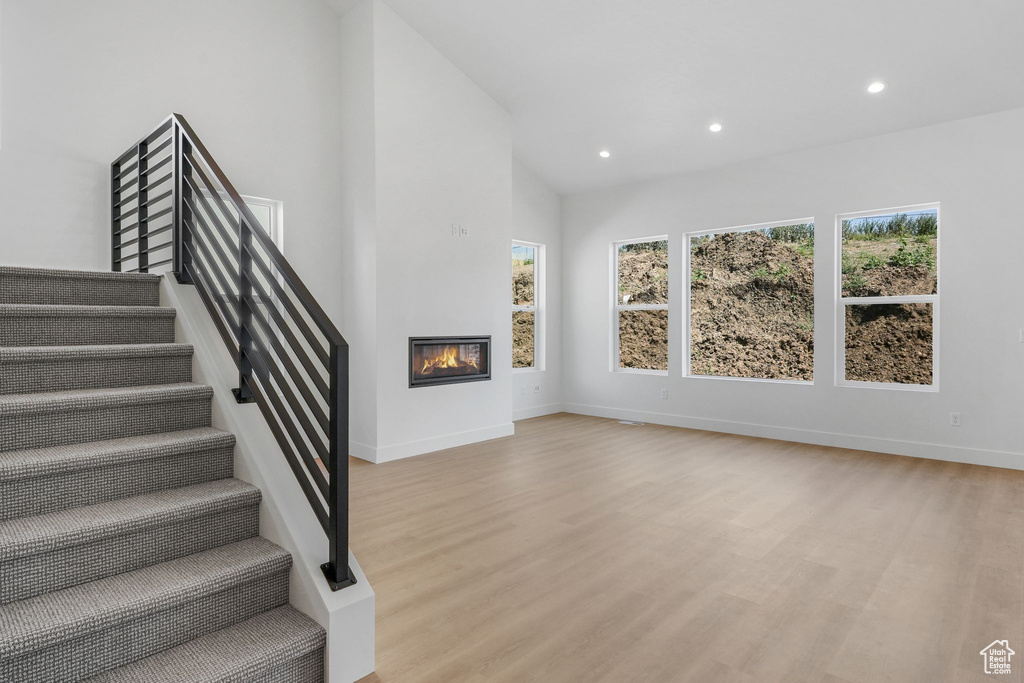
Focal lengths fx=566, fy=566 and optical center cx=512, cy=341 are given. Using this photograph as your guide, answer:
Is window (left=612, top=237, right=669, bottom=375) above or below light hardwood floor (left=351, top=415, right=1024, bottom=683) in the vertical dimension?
above

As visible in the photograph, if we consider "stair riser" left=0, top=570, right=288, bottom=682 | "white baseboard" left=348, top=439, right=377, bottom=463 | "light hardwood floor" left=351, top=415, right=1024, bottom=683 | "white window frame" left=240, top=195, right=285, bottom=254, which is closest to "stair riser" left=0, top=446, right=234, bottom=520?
"stair riser" left=0, top=570, right=288, bottom=682

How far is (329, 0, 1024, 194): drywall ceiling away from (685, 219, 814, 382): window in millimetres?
889

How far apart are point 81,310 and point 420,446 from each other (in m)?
3.15

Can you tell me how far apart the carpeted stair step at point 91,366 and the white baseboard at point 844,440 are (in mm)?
5401

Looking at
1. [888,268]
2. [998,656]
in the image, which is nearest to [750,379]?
[888,268]

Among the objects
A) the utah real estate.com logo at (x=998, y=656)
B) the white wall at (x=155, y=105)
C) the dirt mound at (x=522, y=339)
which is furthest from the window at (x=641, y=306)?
the utah real estate.com logo at (x=998, y=656)

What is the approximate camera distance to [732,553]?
9.55 ft

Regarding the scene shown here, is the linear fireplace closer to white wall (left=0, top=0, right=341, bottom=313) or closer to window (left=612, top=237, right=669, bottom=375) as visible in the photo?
white wall (left=0, top=0, right=341, bottom=313)

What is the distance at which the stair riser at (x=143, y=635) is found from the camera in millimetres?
1357

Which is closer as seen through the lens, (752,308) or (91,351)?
(91,351)

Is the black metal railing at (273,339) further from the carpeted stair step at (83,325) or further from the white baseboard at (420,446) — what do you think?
the white baseboard at (420,446)

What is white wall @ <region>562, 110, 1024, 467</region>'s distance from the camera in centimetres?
467

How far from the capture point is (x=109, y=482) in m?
1.81

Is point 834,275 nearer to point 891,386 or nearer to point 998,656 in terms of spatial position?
point 891,386
